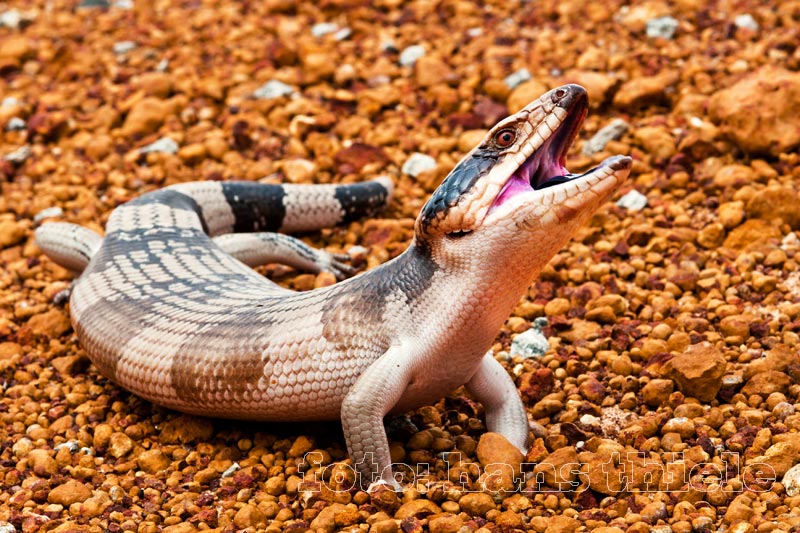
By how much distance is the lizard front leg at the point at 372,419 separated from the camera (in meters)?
4.26

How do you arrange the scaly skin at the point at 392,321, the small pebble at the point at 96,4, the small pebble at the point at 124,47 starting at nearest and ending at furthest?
1. the scaly skin at the point at 392,321
2. the small pebble at the point at 124,47
3. the small pebble at the point at 96,4

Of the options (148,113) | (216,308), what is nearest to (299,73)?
(148,113)

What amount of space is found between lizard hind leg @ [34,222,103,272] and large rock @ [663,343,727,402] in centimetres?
333

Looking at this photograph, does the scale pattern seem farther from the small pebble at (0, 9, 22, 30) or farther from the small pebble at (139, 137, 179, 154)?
the small pebble at (0, 9, 22, 30)

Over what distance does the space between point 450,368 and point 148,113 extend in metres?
4.51

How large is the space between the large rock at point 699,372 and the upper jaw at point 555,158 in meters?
1.05

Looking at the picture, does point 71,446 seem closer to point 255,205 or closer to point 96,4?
point 255,205

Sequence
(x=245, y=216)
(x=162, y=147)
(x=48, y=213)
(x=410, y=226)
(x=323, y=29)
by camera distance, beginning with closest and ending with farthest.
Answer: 1. (x=410, y=226)
2. (x=245, y=216)
3. (x=48, y=213)
4. (x=162, y=147)
5. (x=323, y=29)

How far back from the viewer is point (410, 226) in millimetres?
6633

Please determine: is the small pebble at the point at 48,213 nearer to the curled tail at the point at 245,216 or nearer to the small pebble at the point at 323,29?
the curled tail at the point at 245,216

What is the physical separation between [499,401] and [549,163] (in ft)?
3.57

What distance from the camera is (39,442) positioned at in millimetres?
4945

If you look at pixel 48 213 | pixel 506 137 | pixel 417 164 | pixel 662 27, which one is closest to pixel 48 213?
pixel 48 213

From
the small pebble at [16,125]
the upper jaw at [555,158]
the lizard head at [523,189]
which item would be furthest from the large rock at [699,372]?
the small pebble at [16,125]
